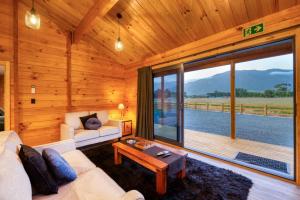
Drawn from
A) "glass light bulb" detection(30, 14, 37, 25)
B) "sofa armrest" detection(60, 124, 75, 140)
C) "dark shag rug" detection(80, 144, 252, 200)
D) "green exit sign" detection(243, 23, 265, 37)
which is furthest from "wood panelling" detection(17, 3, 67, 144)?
"green exit sign" detection(243, 23, 265, 37)

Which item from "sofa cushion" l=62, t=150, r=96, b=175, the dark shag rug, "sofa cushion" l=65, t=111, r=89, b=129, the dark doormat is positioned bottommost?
the dark shag rug

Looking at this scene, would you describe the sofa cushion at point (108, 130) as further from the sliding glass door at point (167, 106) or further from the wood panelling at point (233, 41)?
the wood panelling at point (233, 41)

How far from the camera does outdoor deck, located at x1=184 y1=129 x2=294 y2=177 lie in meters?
2.82

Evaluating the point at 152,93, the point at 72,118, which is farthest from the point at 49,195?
the point at 152,93

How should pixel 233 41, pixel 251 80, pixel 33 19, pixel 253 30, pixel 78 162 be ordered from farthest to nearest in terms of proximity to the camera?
pixel 251 80, pixel 233 41, pixel 253 30, pixel 33 19, pixel 78 162

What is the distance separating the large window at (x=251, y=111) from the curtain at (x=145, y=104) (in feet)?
0.71

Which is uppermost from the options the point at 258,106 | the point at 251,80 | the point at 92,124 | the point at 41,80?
the point at 251,80

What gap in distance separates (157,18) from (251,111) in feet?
19.3

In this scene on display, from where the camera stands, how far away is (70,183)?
1.37 m

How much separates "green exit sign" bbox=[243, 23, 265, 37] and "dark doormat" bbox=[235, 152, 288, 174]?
220 cm

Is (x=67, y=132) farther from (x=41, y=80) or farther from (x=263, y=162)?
(x=263, y=162)

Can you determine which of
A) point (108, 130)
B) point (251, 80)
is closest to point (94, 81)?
point (108, 130)

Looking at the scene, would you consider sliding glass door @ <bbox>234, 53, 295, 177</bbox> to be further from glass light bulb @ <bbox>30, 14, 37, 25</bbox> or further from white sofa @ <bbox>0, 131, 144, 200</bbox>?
glass light bulb @ <bbox>30, 14, 37, 25</bbox>

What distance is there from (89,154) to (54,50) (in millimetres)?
2700
